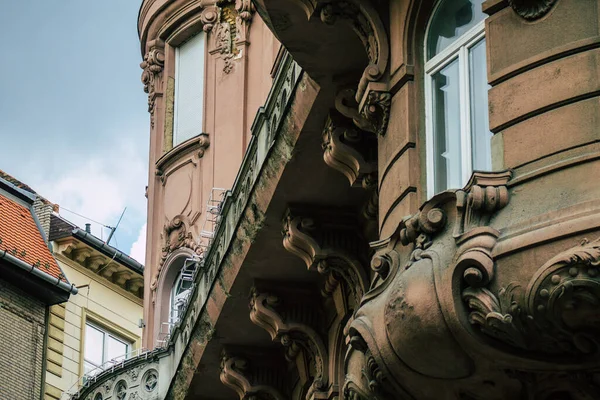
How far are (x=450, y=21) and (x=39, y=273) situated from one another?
2785cm

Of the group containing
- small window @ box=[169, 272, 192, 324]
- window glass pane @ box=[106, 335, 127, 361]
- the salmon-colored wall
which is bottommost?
small window @ box=[169, 272, 192, 324]

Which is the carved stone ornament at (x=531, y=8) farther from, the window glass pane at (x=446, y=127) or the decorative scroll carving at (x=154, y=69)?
the decorative scroll carving at (x=154, y=69)

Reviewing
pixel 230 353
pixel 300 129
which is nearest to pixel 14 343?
pixel 230 353

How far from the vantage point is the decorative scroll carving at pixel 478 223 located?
15.5 meters

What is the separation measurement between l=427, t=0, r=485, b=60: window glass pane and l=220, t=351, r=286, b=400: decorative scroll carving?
8004mm

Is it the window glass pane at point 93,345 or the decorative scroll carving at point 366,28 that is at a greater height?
the window glass pane at point 93,345

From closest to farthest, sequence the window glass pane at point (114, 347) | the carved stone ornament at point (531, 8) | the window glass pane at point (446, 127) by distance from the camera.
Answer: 1. the carved stone ornament at point (531, 8)
2. the window glass pane at point (446, 127)
3. the window glass pane at point (114, 347)

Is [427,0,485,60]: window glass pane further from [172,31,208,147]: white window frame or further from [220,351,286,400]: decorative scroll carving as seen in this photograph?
[172,31,208,147]: white window frame

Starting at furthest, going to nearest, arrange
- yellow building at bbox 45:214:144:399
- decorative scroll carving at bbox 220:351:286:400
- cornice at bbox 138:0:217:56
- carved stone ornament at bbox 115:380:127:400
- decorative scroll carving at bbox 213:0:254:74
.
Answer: yellow building at bbox 45:214:144:399 → cornice at bbox 138:0:217:56 → decorative scroll carving at bbox 213:0:254:74 → carved stone ornament at bbox 115:380:127:400 → decorative scroll carving at bbox 220:351:286:400

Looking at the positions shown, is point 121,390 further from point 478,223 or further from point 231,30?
point 478,223

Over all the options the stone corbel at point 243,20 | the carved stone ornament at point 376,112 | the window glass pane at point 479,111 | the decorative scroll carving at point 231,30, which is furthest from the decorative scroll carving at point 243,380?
the stone corbel at point 243,20

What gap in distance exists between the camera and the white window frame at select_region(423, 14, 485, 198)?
1703 centimetres

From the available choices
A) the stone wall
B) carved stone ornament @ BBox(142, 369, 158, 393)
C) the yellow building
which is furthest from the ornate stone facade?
the yellow building

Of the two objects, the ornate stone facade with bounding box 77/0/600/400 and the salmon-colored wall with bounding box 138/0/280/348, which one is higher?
the salmon-colored wall with bounding box 138/0/280/348
